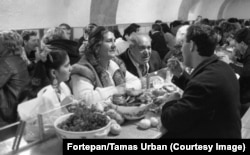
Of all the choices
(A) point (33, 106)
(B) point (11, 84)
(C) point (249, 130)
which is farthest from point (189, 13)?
(A) point (33, 106)

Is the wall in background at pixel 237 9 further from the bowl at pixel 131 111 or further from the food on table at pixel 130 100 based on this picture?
the bowl at pixel 131 111

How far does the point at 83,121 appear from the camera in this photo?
63.7 inches

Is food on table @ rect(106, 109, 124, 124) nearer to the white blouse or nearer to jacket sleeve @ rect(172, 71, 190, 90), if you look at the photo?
the white blouse

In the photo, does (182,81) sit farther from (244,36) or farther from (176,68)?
(244,36)

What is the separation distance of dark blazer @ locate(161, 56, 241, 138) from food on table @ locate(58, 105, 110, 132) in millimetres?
554

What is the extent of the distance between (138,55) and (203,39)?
5.37 ft

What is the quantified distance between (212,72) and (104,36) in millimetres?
1488

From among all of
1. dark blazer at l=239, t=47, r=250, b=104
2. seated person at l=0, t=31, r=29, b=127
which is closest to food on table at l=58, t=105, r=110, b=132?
seated person at l=0, t=31, r=29, b=127

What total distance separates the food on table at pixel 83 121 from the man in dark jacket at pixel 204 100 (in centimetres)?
55

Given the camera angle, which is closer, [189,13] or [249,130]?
[249,130]

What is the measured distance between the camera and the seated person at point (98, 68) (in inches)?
112

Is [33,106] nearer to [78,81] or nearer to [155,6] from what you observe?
[78,81]

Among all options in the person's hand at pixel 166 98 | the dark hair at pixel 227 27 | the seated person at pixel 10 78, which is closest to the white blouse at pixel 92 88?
the person's hand at pixel 166 98

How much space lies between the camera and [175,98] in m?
2.28
